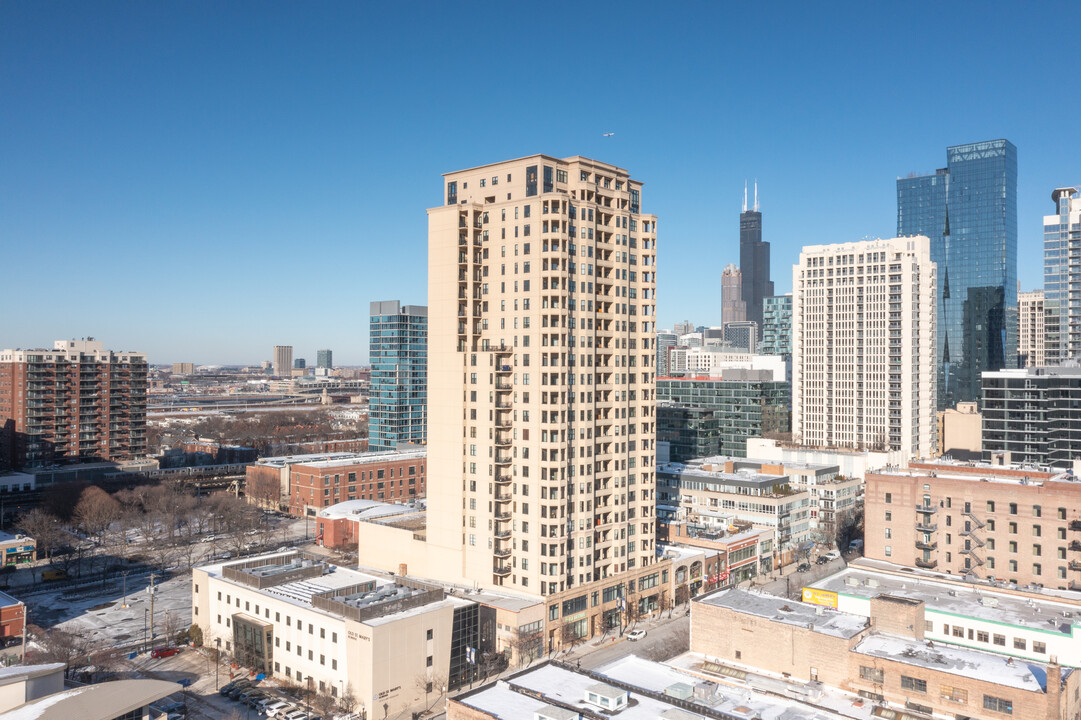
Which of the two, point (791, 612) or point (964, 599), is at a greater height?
point (791, 612)

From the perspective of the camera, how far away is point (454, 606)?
228ft

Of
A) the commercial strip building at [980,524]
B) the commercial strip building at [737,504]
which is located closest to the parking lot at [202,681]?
the commercial strip building at [737,504]

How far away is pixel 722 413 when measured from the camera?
609ft

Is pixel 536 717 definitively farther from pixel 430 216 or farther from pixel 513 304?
pixel 430 216

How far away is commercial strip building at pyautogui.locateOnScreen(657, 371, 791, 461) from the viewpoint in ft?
578

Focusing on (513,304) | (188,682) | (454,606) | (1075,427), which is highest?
(513,304)

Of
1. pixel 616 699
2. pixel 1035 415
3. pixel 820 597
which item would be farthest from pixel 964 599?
pixel 1035 415

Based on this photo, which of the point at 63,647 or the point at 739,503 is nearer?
the point at 63,647

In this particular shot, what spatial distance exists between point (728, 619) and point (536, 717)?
22.7 metres

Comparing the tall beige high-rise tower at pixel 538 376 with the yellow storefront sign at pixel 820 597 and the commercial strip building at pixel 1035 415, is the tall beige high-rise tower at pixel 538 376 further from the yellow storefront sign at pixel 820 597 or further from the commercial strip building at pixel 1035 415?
the commercial strip building at pixel 1035 415

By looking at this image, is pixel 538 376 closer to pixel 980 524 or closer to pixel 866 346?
pixel 980 524

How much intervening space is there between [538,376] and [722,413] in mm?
117271

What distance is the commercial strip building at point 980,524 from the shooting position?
79.3 meters

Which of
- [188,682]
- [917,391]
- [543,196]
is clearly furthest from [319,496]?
[917,391]
